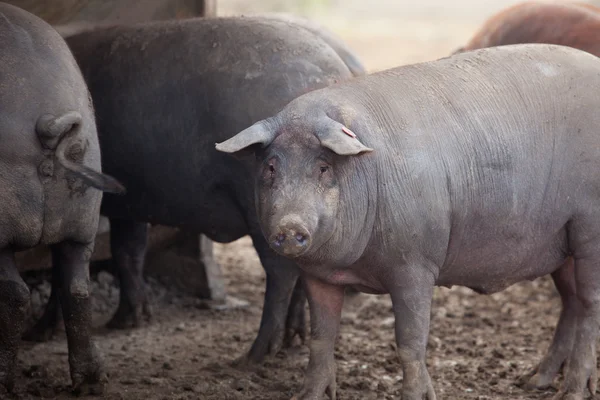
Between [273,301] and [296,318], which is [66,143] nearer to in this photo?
[273,301]

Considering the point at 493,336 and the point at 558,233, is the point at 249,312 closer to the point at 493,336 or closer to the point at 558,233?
the point at 493,336

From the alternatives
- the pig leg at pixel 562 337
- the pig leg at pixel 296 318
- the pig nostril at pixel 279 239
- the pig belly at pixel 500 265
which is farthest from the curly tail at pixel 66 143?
the pig leg at pixel 562 337

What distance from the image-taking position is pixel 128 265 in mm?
6914

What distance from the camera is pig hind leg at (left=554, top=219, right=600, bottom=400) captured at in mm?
4984

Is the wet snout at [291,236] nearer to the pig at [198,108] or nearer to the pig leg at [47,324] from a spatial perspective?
the pig at [198,108]

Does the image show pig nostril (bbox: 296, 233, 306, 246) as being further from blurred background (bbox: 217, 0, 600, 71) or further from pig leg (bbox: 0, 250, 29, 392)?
blurred background (bbox: 217, 0, 600, 71)

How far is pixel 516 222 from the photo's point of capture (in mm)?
4926

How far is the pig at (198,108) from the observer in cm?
562

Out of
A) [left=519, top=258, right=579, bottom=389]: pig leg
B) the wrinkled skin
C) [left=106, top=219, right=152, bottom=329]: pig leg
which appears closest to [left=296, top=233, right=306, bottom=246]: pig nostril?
[left=519, top=258, right=579, bottom=389]: pig leg

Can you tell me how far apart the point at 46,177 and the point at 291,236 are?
1.27 m

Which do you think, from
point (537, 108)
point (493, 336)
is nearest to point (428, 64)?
point (537, 108)

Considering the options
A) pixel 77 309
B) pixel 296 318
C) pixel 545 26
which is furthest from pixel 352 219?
pixel 545 26

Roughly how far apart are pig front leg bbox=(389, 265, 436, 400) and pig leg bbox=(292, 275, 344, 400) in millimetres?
383

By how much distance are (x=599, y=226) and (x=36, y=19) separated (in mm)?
2953
